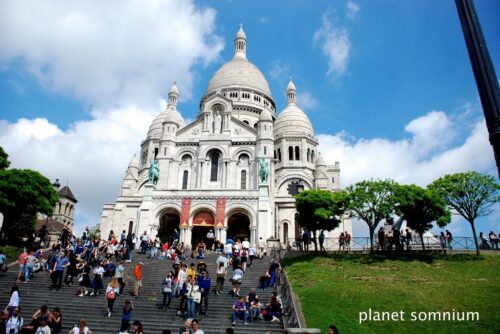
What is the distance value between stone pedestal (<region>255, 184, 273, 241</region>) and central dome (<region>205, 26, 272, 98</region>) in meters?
27.1

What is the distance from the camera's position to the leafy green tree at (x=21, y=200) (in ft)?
101

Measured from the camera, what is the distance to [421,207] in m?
26.8

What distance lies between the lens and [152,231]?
35.2 metres

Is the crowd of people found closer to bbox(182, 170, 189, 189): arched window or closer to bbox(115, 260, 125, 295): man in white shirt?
bbox(115, 260, 125, 295): man in white shirt

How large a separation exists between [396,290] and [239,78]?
152ft

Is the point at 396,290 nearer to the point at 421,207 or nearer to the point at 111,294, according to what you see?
the point at 421,207

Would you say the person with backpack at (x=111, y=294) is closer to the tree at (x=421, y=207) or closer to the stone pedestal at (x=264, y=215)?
the tree at (x=421, y=207)

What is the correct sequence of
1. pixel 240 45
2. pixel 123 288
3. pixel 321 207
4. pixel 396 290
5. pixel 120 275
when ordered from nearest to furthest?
1. pixel 120 275
2. pixel 123 288
3. pixel 396 290
4. pixel 321 207
5. pixel 240 45

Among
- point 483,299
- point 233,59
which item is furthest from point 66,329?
A: point 233,59

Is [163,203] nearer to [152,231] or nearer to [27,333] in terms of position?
[152,231]

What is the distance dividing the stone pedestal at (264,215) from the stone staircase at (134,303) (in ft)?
44.1

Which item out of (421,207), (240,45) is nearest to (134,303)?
(421,207)

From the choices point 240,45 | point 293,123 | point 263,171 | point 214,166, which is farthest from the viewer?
point 240,45

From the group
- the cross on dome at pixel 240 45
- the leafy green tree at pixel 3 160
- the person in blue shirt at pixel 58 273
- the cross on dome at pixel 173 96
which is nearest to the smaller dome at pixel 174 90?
the cross on dome at pixel 173 96
